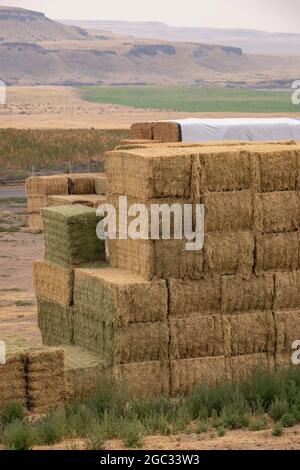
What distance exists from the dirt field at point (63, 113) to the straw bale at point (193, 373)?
7413cm

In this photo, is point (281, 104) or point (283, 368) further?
point (281, 104)

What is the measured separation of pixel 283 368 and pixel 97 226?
10.2 feet

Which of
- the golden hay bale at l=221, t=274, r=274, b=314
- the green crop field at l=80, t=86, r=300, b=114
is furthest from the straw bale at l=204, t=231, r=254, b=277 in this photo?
the green crop field at l=80, t=86, r=300, b=114

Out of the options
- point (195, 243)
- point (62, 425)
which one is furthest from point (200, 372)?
point (62, 425)

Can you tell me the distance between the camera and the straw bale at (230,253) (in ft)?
54.2

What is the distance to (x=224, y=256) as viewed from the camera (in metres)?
16.6

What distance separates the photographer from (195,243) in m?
16.5

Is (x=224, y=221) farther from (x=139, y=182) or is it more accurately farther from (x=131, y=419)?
(x=131, y=419)

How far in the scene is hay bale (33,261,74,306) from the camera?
57.8 ft

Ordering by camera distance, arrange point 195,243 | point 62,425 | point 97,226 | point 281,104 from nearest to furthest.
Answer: point 62,425 < point 195,243 < point 97,226 < point 281,104

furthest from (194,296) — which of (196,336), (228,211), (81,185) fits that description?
(81,185)

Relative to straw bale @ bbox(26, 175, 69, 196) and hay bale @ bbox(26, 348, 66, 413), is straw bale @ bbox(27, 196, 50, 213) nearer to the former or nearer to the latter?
straw bale @ bbox(26, 175, 69, 196)

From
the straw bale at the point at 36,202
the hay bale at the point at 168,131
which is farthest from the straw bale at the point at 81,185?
the hay bale at the point at 168,131

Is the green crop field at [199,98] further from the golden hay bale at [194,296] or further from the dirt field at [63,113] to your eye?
the golden hay bale at [194,296]
